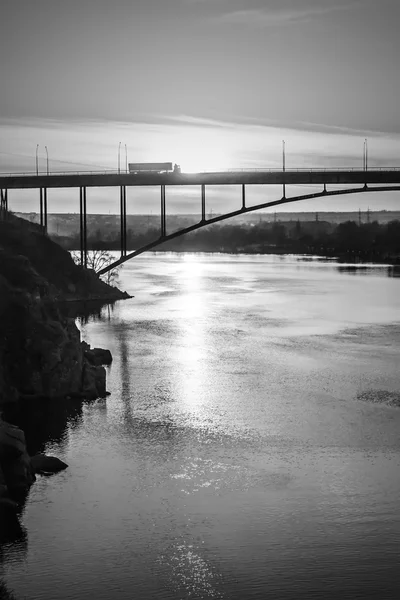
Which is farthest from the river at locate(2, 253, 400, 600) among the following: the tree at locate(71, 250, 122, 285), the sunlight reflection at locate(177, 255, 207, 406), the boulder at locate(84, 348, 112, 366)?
the tree at locate(71, 250, 122, 285)

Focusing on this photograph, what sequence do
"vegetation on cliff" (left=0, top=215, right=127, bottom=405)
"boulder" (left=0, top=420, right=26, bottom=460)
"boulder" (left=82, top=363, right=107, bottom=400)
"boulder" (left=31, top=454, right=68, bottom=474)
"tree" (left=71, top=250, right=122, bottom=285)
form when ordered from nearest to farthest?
"boulder" (left=0, top=420, right=26, bottom=460)
"boulder" (left=31, top=454, right=68, bottom=474)
"vegetation on cliff" (left=0, top=215, right=127, bottom=405)
"boulder" (left=82, top=363, right=107, bottom=400)
"tree" (left=71, top=250, right=122, bottom=285)

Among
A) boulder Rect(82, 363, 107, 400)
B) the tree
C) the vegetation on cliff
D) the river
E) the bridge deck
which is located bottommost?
the river

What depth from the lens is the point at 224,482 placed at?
20.0 m

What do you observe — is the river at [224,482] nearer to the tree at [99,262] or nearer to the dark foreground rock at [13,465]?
the dark foreground rock at [13,465]

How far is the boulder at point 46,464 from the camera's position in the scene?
20891 mm

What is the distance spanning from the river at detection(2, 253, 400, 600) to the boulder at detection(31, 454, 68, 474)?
0.46 meters

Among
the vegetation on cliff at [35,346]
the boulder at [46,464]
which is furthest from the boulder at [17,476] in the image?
the vegetation on cliff at [35,346]

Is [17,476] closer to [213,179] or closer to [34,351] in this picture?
[34,351]

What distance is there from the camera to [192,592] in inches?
588

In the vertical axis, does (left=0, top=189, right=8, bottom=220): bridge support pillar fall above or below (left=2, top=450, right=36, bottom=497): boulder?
above

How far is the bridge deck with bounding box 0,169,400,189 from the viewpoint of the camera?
170 feet

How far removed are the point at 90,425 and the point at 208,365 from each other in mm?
11212

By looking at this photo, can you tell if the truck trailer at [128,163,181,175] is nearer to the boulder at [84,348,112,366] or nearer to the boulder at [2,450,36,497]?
the boulder at [84,348,112,366]

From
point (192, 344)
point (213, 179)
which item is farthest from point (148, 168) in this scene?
point (192, 344)
